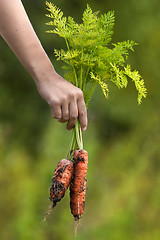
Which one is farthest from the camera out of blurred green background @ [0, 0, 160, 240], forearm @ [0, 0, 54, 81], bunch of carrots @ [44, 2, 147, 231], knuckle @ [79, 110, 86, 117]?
blurred green background @ [0, 0, 160, 240]

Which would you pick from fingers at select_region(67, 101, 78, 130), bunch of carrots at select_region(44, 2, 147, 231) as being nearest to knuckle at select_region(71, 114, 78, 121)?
fingers at select_region(67, 101, 78, 130)

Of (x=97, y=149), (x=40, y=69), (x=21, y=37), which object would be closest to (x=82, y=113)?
(x=40, y=69)

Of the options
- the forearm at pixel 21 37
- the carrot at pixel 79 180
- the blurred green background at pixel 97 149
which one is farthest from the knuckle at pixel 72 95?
the blurred green background at pixel 97 149

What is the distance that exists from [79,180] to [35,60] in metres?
0.51

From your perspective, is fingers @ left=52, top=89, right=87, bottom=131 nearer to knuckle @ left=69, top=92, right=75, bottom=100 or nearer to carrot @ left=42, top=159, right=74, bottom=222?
knuckle @ left=69, top=92, right=75, bottom=100

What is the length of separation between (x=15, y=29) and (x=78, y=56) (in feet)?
1.02

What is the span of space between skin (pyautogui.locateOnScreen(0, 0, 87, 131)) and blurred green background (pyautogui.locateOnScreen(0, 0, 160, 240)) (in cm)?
276

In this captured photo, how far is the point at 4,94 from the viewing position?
23.2 ft

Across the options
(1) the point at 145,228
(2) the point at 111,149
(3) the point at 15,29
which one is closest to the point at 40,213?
(1) the point at 145,228

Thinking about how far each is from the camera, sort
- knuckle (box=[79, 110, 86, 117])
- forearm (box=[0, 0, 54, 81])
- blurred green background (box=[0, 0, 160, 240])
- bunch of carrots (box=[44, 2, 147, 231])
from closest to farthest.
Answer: forearm (box=[0, 0, 54, 81]) → knuckle (box=[79, 110, 86, 117]) → bunch of carrots (box=[44, 2, 147, 231]) → blurred green background (box=[0, 0, 160, 240])

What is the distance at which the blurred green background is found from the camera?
4504 mm

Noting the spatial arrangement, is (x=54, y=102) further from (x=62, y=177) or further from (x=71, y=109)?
(x=62, y=177)

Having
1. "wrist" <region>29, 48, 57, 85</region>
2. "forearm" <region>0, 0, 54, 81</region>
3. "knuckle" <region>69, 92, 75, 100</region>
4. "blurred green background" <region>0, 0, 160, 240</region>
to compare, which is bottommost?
"knuckle" <region>69, 92, 75, 100</region>

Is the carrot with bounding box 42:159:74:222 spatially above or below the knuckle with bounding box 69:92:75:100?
below
